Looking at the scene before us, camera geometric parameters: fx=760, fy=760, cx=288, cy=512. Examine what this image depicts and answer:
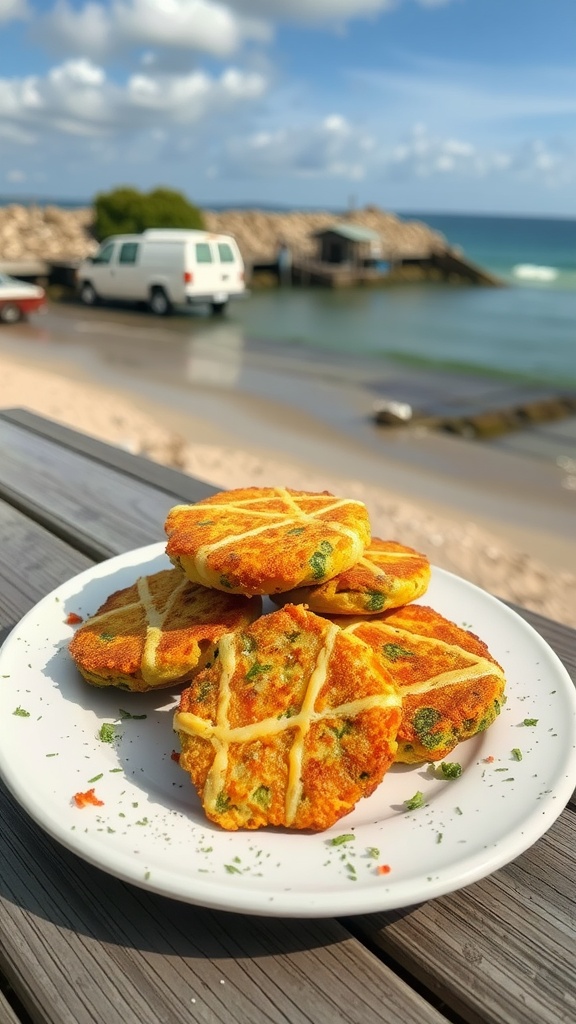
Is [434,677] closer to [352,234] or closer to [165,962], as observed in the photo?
[165,962]

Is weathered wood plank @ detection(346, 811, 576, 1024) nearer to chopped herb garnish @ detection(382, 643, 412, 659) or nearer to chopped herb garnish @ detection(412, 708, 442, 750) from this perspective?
chopped herb garnish @ detection(412, 708, 442, 750)

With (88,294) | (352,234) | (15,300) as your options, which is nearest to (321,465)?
(15,300)


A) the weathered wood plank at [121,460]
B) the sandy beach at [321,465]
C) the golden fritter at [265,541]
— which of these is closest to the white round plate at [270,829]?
the golden fritter at [265,541]

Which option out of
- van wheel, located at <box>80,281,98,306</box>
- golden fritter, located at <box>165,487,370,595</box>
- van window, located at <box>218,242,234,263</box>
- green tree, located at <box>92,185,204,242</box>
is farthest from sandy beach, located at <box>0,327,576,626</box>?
green tree, located at <box>92,185,204,242</box>

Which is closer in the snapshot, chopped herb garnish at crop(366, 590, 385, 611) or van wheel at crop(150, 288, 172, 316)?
chopped herb garnish at crop(366, 590, 385, 611)

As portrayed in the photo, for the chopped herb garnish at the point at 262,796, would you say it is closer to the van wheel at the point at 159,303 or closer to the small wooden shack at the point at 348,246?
the van wheel at the point at 159,303

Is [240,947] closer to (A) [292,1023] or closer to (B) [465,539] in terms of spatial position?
(A) [292,1023]
